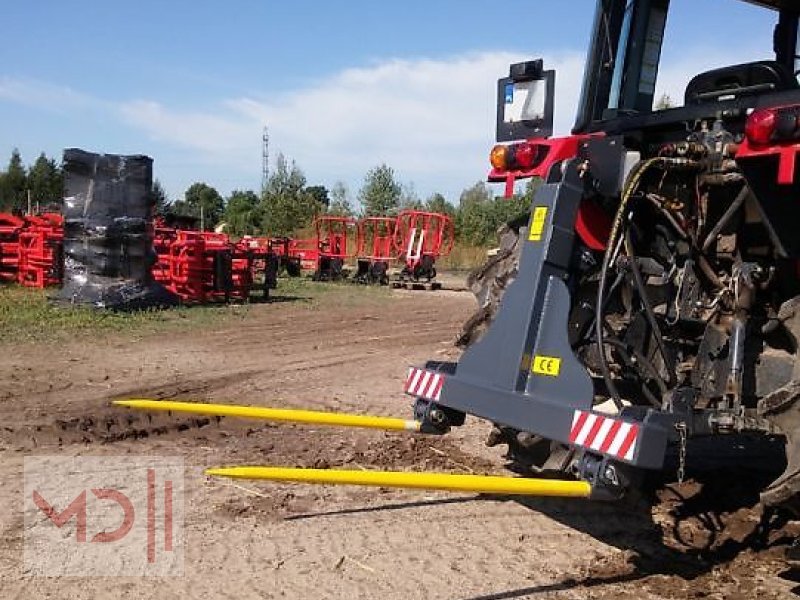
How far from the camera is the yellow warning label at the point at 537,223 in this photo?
13.2ft

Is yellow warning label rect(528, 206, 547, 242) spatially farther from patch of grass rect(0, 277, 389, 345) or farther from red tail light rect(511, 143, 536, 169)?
patch of grass rect(0, 277, 389, 345)

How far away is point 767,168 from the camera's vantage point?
369cm

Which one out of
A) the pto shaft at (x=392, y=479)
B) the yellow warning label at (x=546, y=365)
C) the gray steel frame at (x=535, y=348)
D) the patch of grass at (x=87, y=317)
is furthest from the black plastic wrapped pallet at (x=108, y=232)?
the pto shaft at (x=392, y=479)

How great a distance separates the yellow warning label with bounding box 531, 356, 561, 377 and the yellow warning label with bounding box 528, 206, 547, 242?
57 cm

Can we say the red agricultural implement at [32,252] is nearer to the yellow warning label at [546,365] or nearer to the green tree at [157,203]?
the green tree at [157,203]

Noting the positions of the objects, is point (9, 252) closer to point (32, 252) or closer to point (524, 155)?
point (32, 252)

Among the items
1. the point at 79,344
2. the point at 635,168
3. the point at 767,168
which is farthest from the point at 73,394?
the point at 767,168

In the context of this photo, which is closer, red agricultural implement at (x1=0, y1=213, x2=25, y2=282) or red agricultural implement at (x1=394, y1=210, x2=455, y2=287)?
red agricultural implement at (x1=0, y1=213, x2=25, y2=282)

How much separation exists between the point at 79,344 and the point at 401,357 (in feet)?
12.0

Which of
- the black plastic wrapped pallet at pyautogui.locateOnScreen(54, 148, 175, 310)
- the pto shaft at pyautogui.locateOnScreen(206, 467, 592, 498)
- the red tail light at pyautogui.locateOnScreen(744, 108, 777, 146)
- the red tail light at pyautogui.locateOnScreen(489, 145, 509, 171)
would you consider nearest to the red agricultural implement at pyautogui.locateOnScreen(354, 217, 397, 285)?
the black plastic wrapped pallet at pyautogui.locateOnScreen(54, 148, 175, 310)

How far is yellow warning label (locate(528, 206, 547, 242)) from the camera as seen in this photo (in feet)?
13.2

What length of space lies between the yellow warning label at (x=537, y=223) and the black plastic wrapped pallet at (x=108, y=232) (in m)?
9.46

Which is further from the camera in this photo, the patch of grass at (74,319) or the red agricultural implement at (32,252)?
the red agricultural implement at (32,252)

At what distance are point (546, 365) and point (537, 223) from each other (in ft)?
2.29
